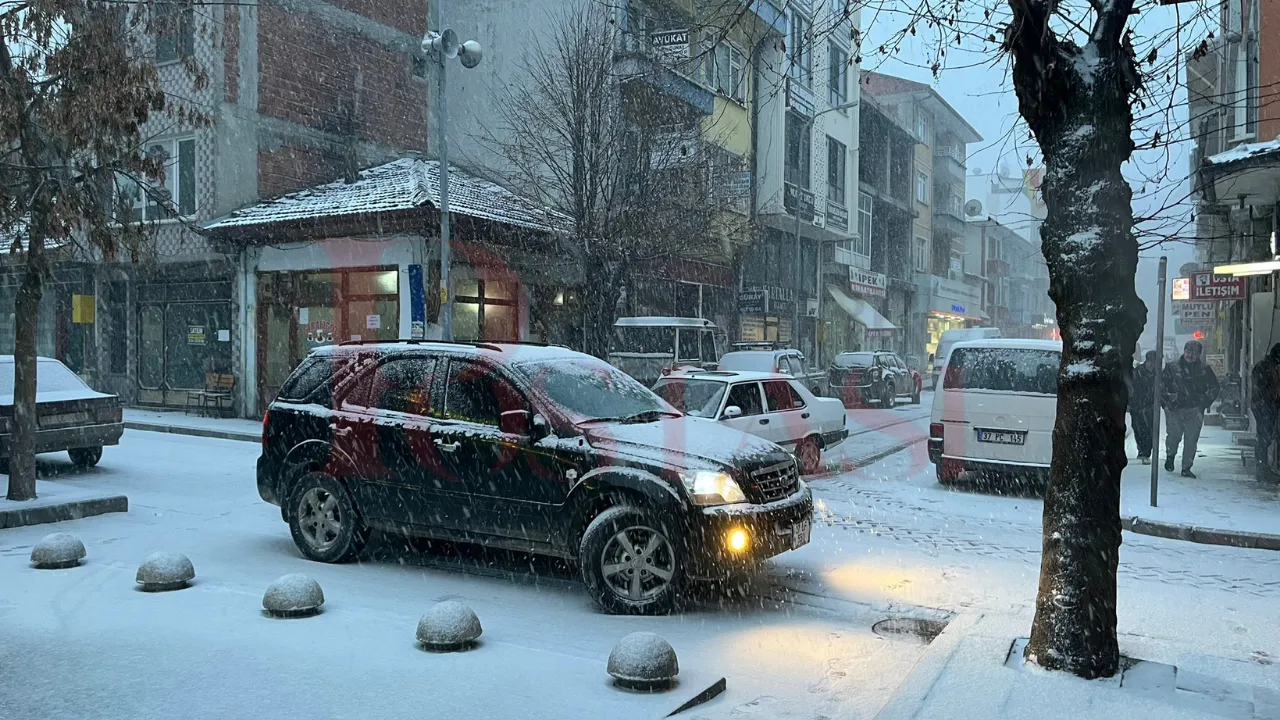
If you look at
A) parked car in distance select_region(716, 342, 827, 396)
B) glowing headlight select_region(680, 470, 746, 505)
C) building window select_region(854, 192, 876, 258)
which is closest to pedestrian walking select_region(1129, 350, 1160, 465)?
parked car in distance select_region(716, 342, 827, 396)

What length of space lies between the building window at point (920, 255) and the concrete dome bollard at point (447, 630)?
49140mm

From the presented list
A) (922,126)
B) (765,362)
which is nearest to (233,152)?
(765,362)

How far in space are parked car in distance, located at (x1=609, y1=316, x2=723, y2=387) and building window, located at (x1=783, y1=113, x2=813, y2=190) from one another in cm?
→ 1309

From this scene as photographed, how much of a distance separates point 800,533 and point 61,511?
7.30 metres

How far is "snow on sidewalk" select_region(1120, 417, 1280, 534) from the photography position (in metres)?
9.84

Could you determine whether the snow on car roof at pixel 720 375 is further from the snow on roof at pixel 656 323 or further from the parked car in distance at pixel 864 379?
the parked car in distance at pixel 864 379

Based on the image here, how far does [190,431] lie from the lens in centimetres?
1916

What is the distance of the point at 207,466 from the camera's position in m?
13.9

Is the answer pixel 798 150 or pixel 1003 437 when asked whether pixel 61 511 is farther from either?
pixel 798 150

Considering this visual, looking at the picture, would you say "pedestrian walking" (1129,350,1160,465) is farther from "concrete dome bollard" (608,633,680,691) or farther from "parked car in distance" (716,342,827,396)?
"concrete dome bollard" (608,633,680,691)

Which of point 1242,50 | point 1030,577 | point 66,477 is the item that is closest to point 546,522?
point 1030,577

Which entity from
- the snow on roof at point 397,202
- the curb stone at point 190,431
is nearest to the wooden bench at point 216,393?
the curb stone at point 190,431

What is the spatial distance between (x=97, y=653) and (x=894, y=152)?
47.2 metres

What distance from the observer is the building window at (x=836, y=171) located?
120 feet
